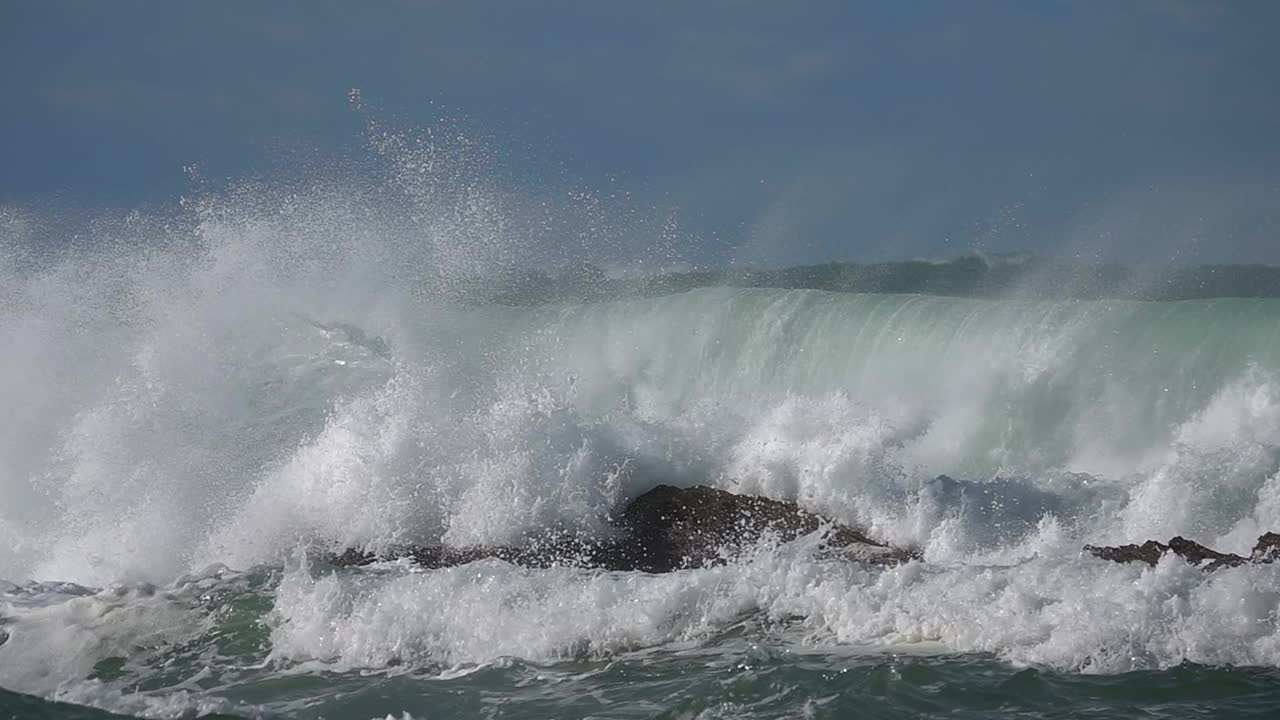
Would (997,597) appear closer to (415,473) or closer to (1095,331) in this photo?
(415,473)

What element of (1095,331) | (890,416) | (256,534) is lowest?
(256,534)

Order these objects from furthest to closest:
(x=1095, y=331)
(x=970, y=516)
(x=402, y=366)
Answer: (x=1095, y=331)
(x=402, y=366)
(x=970, y=516)

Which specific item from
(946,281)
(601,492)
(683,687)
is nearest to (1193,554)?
(683,687)

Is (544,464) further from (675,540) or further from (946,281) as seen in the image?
(946,281)

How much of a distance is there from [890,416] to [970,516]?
428cm

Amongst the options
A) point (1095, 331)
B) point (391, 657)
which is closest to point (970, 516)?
point (391, 657)

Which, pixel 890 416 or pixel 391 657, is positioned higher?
pixel 890 416

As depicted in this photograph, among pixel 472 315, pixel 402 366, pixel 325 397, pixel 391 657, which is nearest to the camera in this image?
pixel 391 657

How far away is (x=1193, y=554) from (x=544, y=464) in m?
5.63

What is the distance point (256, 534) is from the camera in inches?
495

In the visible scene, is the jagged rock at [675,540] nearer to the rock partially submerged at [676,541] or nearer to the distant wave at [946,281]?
the rock partially submerged at [676,541]

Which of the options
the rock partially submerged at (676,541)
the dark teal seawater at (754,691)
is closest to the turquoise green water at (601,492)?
the dark teal seawater at (754,691)

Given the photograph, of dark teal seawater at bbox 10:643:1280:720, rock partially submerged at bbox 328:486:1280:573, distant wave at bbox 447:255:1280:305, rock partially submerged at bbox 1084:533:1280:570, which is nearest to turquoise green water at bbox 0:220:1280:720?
dark teal seawater at bbox 10:643:1280:720

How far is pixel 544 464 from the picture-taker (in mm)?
12156
